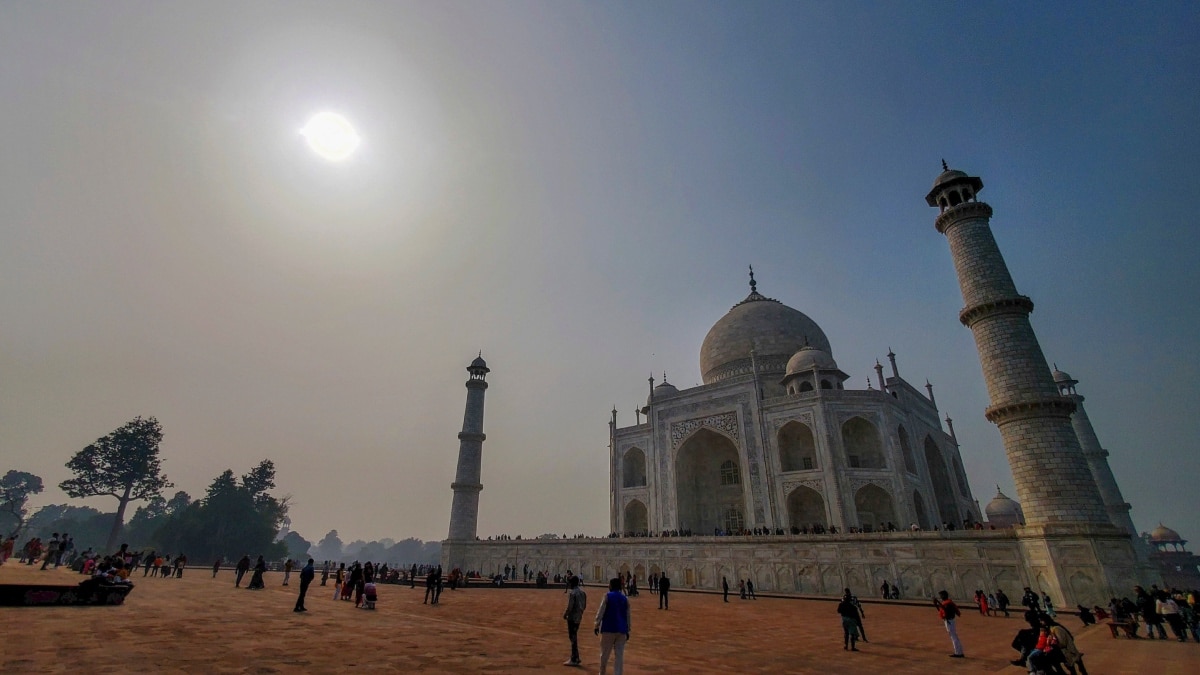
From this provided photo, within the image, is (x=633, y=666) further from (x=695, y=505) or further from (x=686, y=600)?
(x=695, y=505)

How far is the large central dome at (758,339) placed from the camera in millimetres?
37000

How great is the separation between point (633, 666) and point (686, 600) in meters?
14.0

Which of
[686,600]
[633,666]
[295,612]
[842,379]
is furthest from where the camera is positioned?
[842,379]

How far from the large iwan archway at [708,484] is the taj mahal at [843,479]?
0.12 m

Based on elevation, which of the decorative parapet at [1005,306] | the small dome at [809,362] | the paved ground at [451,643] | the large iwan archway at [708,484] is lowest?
the paved ground at [451,643]

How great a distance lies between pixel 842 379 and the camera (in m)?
32.7

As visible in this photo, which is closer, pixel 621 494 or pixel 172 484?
pixel 621 494

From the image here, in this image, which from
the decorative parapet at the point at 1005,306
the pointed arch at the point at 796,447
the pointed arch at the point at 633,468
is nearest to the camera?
the decorative parapet at the point at 1005,306

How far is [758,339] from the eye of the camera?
124ft

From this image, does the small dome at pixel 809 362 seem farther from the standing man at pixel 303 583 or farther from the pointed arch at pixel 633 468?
the standing man at pixel 303 583

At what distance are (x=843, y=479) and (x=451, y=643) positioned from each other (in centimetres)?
2371

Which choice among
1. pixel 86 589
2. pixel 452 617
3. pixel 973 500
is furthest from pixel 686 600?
pixel 973 500

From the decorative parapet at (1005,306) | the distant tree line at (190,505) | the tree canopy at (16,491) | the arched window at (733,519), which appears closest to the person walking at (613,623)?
the decorative parapet at (1005,306)

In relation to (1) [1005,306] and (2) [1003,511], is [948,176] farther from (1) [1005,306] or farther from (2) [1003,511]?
(2) [1003,511]
